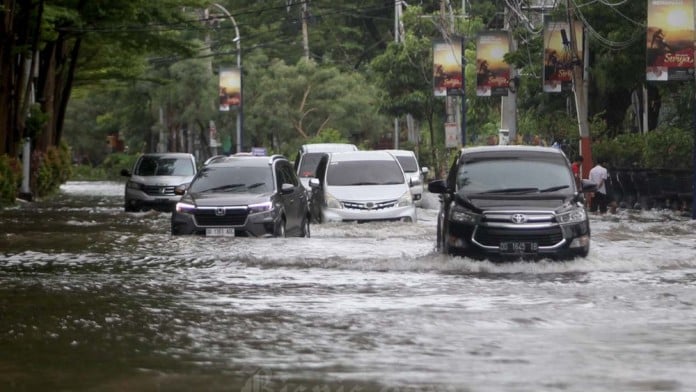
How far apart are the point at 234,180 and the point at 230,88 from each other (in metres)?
47.3

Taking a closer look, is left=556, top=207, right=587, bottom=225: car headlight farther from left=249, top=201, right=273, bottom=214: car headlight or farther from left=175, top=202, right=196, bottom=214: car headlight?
left=175, top=202, right=196, bottom=214: car headlight

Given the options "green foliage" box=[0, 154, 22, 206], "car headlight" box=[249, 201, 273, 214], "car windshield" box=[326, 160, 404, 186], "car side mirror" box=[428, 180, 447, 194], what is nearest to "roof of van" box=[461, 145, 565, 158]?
"car side mirror" box=[428, 180, 447, 194]

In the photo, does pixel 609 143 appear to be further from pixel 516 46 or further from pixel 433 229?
pixel 433 229

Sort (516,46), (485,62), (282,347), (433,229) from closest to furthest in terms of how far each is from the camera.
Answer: (282,347), (433,229), (485,62), (516,46)

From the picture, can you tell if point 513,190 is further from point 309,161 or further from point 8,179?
point 8,179

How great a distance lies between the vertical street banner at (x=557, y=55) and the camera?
42.0 metres

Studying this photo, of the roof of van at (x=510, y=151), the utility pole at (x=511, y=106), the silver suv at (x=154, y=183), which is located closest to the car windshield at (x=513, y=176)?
the roof of van at (x=510, y=151)

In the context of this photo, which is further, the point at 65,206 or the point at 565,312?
the point at 65,206

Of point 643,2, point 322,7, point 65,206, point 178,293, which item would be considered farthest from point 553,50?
point 322,7

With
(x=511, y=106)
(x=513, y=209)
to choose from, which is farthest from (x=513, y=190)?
(x=511, y=106)

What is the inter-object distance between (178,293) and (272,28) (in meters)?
81.4

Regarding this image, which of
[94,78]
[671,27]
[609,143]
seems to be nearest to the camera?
[671,27]

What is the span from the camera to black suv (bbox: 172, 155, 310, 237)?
24.9 meters

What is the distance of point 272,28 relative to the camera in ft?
319
